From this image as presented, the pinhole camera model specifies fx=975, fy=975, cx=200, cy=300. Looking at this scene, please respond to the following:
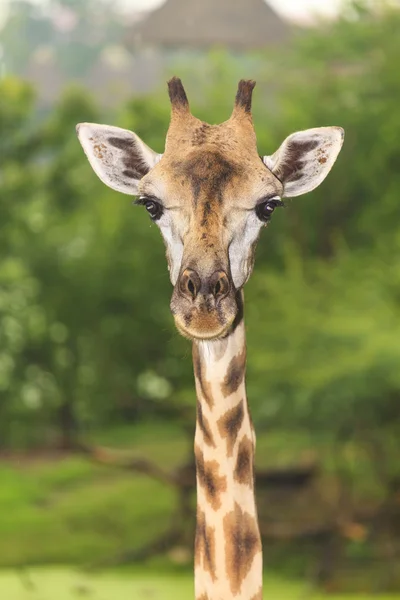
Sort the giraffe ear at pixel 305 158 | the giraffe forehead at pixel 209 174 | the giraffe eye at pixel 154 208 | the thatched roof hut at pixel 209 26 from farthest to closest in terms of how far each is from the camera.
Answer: the thatched roof hut at pixel 209 26 < the giraffe ear at pixel 305 158 < the giraffe eye at pixel 154 208 < the giraffe forehead at pixel 209 174

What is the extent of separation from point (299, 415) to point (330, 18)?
244 inches

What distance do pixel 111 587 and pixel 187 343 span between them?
3360mm

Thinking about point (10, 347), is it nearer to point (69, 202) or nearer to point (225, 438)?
point (69, 202)

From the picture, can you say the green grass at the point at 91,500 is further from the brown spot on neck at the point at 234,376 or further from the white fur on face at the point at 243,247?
the white fur on face at the point at 243,247

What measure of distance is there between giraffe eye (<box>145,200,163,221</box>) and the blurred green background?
7.45 m

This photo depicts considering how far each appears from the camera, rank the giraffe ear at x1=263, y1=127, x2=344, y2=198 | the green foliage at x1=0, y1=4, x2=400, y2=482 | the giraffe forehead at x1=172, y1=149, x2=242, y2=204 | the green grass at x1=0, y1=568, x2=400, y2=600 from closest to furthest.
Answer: the giraffe forehead at x1=172, y1=149, x2=242, y2=204 < the giraffe ear at x1=263, y1=127, x2=344, y2=198 < the green foliage at x1=0, y1=4, x2=400, y2=482 < the green grass at x1=0, y1=568, x2=400, y2=600

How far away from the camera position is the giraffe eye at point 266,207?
10.9 feet

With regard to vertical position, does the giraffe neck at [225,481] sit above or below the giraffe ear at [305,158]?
below

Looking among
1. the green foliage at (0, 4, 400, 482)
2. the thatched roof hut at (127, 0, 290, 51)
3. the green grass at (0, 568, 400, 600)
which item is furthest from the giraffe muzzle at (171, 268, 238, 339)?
the thatched roof hut at (127, 0, 290, 51)

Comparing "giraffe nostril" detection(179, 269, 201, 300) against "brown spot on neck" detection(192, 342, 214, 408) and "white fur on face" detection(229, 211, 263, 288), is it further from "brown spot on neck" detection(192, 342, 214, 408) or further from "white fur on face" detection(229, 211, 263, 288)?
"brown spot on neck" detection(192, 342, 214, 408)

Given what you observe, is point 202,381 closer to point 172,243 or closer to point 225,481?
point 225,481

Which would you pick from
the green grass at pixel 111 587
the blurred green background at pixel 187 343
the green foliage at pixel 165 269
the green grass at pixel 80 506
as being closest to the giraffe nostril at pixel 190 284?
the blurred green background at pixel 187 343

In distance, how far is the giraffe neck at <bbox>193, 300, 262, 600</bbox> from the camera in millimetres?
3545

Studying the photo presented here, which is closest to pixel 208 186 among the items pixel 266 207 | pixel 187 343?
pixel 266 207
